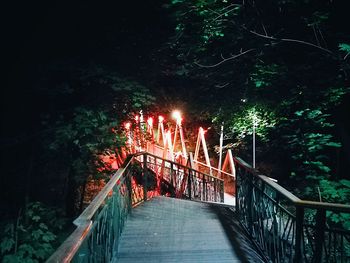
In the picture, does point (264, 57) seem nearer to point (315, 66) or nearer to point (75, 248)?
point (315, 66)

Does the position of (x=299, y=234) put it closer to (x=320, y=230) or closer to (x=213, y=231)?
(x=320, y=230)

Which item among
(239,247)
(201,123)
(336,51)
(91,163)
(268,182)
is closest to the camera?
(268,182)

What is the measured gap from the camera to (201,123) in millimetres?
21391

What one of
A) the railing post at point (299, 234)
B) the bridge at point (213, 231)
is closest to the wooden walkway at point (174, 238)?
the bridge at point (213, 231)

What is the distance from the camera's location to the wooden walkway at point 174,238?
4512 millimetres

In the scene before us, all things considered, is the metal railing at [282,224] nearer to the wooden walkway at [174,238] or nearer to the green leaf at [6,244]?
the wooden walkway at [174,238]

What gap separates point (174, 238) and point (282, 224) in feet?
6.23

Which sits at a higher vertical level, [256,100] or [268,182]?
[256,100]

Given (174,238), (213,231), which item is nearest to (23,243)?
(174,238)

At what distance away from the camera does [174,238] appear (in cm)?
523

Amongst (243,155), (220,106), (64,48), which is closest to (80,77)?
(64,48)

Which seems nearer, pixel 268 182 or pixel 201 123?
pixel 268 182

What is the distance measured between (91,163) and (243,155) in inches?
513

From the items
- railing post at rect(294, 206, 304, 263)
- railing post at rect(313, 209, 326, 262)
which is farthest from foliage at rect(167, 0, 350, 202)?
railing post at rect(313, 209, 326, 262)
